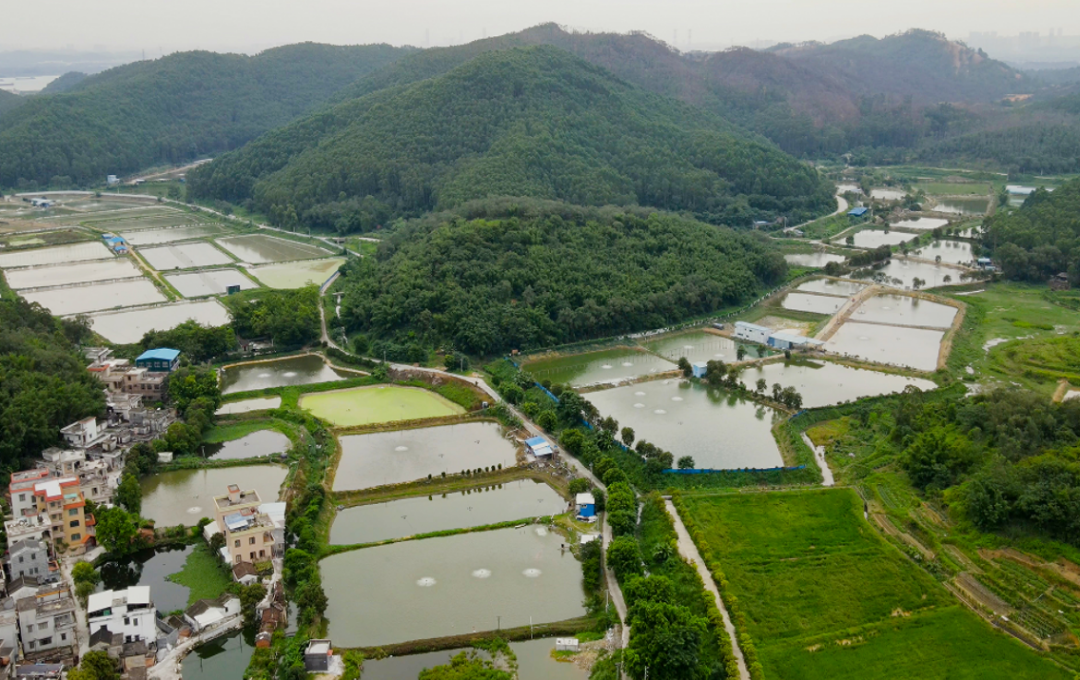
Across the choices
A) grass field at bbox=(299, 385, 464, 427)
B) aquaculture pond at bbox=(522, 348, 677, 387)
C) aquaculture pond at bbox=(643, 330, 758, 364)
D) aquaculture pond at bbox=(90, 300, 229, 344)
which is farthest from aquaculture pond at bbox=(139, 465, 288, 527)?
aquaculture pond at bbox=(643, 330, 758, 364)

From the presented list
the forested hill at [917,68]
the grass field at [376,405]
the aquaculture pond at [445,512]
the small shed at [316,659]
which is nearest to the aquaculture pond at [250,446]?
the grass field at [376,405]

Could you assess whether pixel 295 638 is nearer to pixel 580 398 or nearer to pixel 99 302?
pixel 580 398

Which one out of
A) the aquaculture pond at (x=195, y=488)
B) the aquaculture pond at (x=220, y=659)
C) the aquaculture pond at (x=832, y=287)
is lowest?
the aquaculture pond at (x=220, y=659)

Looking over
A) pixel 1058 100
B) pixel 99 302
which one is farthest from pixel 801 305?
pixel 1058 100

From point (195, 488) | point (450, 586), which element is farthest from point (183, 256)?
point (450, 586)

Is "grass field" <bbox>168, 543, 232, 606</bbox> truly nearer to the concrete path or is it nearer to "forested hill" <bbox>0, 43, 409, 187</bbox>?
the concrete path

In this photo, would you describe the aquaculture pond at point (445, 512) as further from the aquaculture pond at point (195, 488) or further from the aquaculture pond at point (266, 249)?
the aquaculture pond at point (266, 249)
